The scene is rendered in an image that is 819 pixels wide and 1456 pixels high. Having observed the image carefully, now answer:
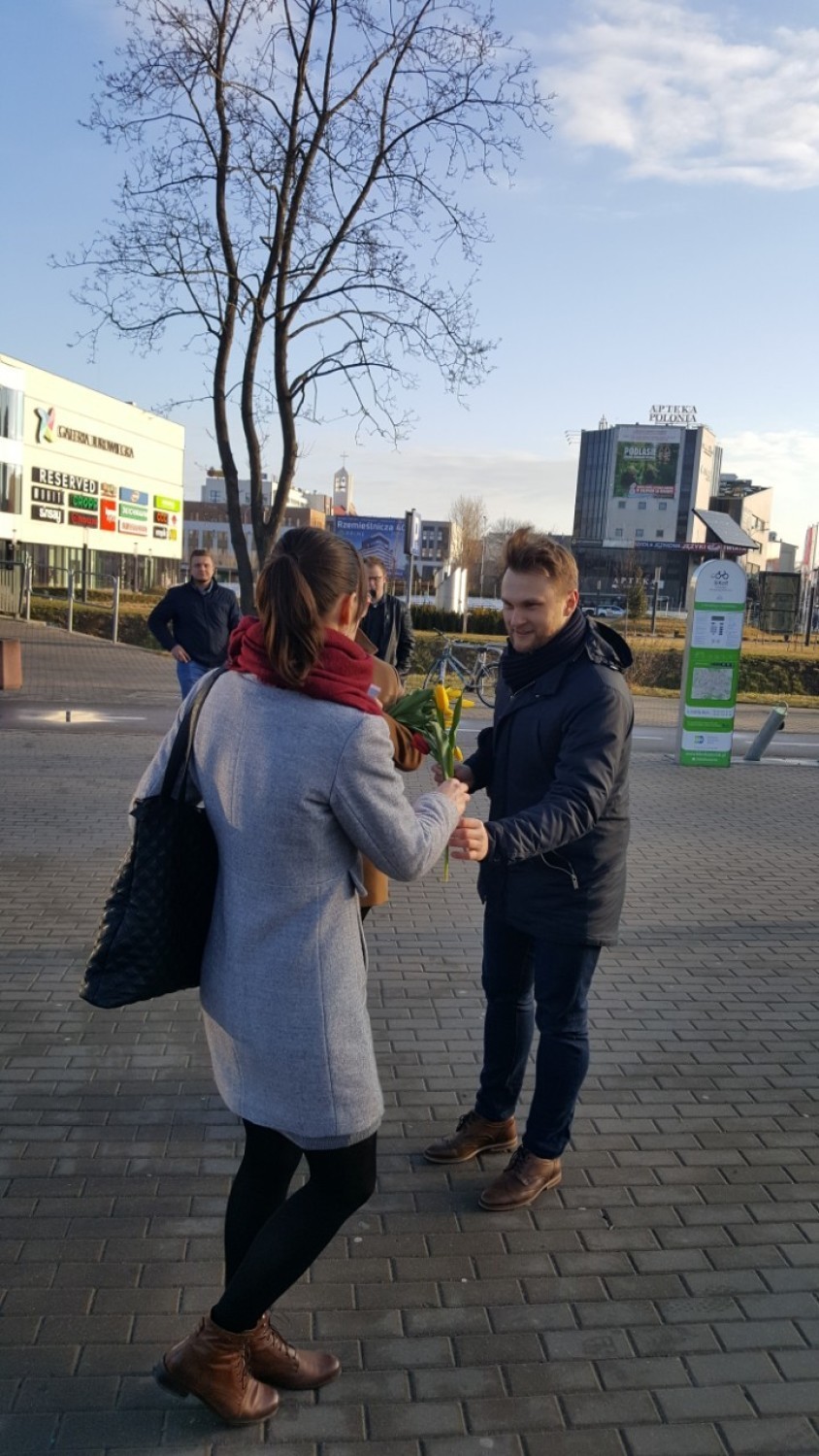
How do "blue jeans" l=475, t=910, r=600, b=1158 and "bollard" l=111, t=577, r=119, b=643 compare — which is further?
"bollard" l=111, t=577, r=119, b=643

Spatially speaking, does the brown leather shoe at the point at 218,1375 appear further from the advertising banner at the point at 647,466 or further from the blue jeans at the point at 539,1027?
the advertising banner at the point at 647,466

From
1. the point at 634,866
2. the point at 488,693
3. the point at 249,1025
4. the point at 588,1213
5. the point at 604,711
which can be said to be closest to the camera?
the point at 249,1025

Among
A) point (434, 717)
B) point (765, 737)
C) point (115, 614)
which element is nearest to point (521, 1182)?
point (434, 717)

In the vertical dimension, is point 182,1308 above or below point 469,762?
below

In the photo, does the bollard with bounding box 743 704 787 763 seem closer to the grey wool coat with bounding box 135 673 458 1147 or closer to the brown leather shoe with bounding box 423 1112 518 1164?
the brown leather shoe with bounding box 423 1112 518 1164

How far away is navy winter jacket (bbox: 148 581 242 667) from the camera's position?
35.0 ft

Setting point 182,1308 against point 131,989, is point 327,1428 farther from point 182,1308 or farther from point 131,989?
point 131,989

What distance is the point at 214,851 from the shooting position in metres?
2.38

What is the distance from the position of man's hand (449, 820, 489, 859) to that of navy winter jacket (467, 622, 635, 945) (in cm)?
15

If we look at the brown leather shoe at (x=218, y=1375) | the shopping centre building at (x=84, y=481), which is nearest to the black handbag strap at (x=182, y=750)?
the brown leather shoe at (x=218, y=1375)

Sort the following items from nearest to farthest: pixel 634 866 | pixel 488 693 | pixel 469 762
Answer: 1. pixel 469 762
2. pixel 634 866
3. pixel 488 693

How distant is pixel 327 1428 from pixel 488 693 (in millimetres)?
17966

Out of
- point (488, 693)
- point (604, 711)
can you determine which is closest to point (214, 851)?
point (604, 711)

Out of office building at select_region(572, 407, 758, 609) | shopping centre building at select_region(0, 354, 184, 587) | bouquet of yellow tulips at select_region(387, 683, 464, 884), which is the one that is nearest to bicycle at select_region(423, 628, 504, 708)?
bouquet of yellow tulips at select_region(387, 683, 464, 884)
